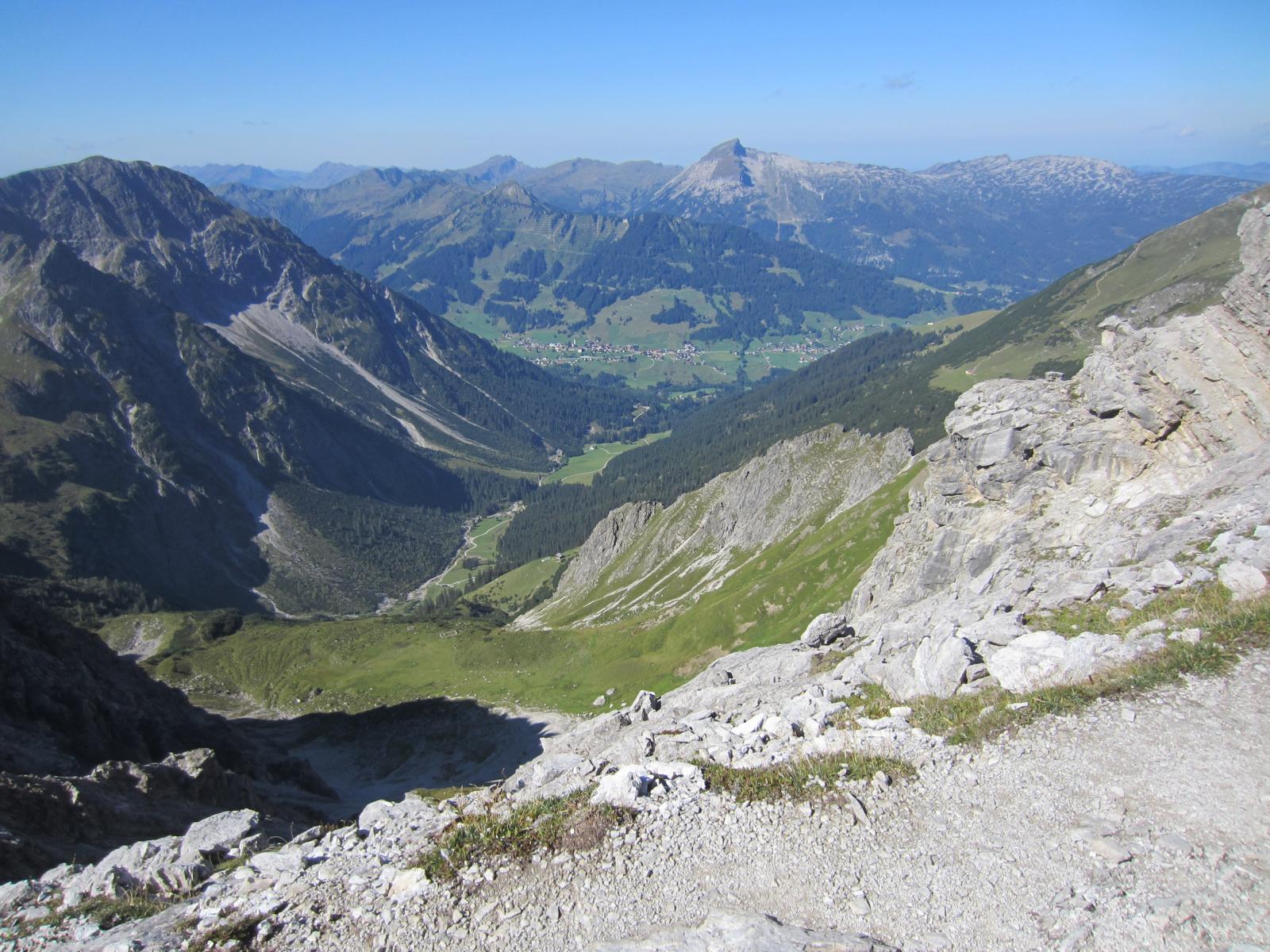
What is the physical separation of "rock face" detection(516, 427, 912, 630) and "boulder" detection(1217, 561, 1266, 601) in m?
87.6

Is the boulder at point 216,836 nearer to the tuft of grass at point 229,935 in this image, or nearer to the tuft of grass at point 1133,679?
the tuft of grass at point 229,935

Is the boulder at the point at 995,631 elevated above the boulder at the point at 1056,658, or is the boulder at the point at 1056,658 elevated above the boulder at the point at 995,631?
the boulder at the point at 1056,658

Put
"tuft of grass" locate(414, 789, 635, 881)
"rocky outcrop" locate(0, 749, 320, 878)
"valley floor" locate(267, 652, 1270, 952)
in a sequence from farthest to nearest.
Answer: "rocky outcrop" locate(0, 749, 320, 878), "tuft of grass" locate(414, 789, 635, 881), "valley floor" locate(267, 652, 1270, 952)

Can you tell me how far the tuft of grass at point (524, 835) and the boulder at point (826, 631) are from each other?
2992 centimetres

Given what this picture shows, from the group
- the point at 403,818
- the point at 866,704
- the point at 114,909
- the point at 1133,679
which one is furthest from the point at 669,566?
the point at 114,909

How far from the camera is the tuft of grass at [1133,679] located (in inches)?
805

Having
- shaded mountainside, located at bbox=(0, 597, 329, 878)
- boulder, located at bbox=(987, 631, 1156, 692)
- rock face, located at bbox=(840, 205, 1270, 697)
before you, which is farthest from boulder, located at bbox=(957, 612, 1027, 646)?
shaded mountainside, located at bbox=(0, 597, 329, 878)

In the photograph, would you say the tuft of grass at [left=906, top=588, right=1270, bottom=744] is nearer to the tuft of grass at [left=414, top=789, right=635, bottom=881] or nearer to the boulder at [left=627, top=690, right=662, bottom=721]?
the tuft of grass at [left=414, top=789, right=635, bottom=881]

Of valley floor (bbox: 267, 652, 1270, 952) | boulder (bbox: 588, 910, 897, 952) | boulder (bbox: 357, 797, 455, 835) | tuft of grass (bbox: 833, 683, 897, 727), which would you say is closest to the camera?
valley floor (bbox: 267, 652, 1270, 952)

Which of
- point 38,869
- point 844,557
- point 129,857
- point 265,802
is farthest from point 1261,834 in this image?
point 844,557

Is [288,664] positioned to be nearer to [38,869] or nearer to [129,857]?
[38,869]

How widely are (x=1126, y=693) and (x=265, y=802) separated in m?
55.2

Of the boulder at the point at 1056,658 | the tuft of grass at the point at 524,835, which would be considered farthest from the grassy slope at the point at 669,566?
the tuft of grass at the point at 524,835

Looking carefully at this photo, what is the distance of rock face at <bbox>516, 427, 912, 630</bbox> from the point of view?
12965 centimetres
